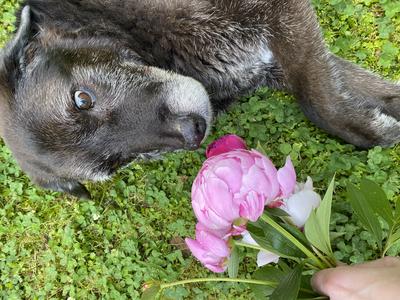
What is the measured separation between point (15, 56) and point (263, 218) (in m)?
1.57

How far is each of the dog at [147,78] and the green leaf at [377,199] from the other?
878 millimetres

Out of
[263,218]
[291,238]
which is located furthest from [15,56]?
[291,238]

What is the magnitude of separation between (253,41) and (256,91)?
41 centimetres

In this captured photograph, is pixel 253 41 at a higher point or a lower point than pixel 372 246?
higher

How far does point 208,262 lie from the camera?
206 centimetres

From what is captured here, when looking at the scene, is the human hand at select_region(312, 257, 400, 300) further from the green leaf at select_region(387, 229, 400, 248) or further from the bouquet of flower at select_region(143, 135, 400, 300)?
the green leaf at select_region(387, 229, 400, 248)

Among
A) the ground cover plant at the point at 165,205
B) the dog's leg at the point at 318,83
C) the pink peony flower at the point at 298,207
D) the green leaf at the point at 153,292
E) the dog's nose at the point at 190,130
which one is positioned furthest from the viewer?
the ground cover plant at the point at 165,205

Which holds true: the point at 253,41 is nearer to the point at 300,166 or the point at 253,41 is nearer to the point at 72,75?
the point at 300,166

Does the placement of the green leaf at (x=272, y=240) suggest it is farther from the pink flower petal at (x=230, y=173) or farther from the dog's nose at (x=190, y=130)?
the dog's nose at (x=190, y=130)

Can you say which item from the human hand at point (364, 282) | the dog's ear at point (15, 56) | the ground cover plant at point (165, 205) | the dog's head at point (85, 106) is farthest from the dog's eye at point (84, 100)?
the human hand at point (364, 282)

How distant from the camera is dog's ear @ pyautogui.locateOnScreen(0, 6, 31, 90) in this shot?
274cm

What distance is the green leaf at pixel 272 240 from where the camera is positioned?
2.04 m

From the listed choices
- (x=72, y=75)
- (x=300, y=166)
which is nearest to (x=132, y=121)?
(x=72, y=75)

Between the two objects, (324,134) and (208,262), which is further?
(324,134)
